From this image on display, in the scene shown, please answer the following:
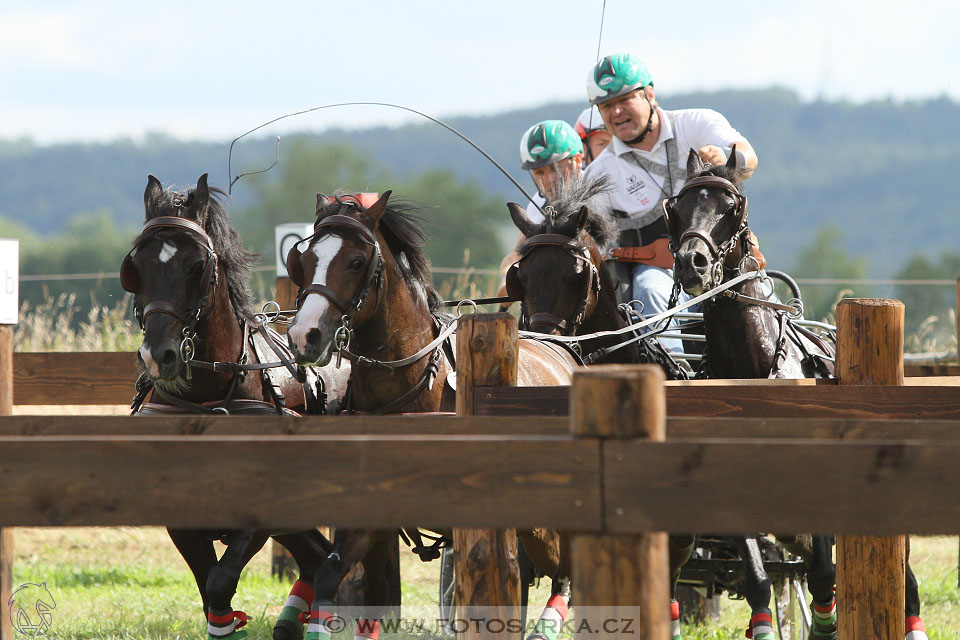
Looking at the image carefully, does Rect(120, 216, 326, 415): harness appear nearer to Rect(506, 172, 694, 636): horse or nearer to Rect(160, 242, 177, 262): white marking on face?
Rect(160, 242, 177, 262): white marking on face

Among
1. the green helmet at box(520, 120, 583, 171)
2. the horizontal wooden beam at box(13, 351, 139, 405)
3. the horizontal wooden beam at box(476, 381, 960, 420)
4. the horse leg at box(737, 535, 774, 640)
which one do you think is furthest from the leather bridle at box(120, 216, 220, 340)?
the green helmet at box(520, 120, 583, 171)

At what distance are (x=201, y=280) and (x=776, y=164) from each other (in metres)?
175

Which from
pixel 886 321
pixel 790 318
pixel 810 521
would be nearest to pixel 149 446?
pixel 810 521

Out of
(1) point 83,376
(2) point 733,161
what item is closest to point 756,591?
(2) point 733,161

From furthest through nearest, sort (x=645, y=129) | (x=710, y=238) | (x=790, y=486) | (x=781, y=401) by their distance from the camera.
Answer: (x=645, y=129)
(x=710, y=238)
(x=781, y=401)
(x=790, y=486)

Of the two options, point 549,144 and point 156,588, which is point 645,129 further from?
point 156,588

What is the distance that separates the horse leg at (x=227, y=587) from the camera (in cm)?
449

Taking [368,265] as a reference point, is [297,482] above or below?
below

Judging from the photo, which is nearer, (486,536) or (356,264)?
(486,536)

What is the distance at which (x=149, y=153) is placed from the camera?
15212cm

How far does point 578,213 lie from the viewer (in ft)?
18.3

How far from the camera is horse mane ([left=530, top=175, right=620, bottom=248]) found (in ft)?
18.3

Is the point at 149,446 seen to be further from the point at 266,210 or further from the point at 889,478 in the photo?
the point at 266,210

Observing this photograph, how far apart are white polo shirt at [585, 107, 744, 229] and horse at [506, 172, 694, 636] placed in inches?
33.0
